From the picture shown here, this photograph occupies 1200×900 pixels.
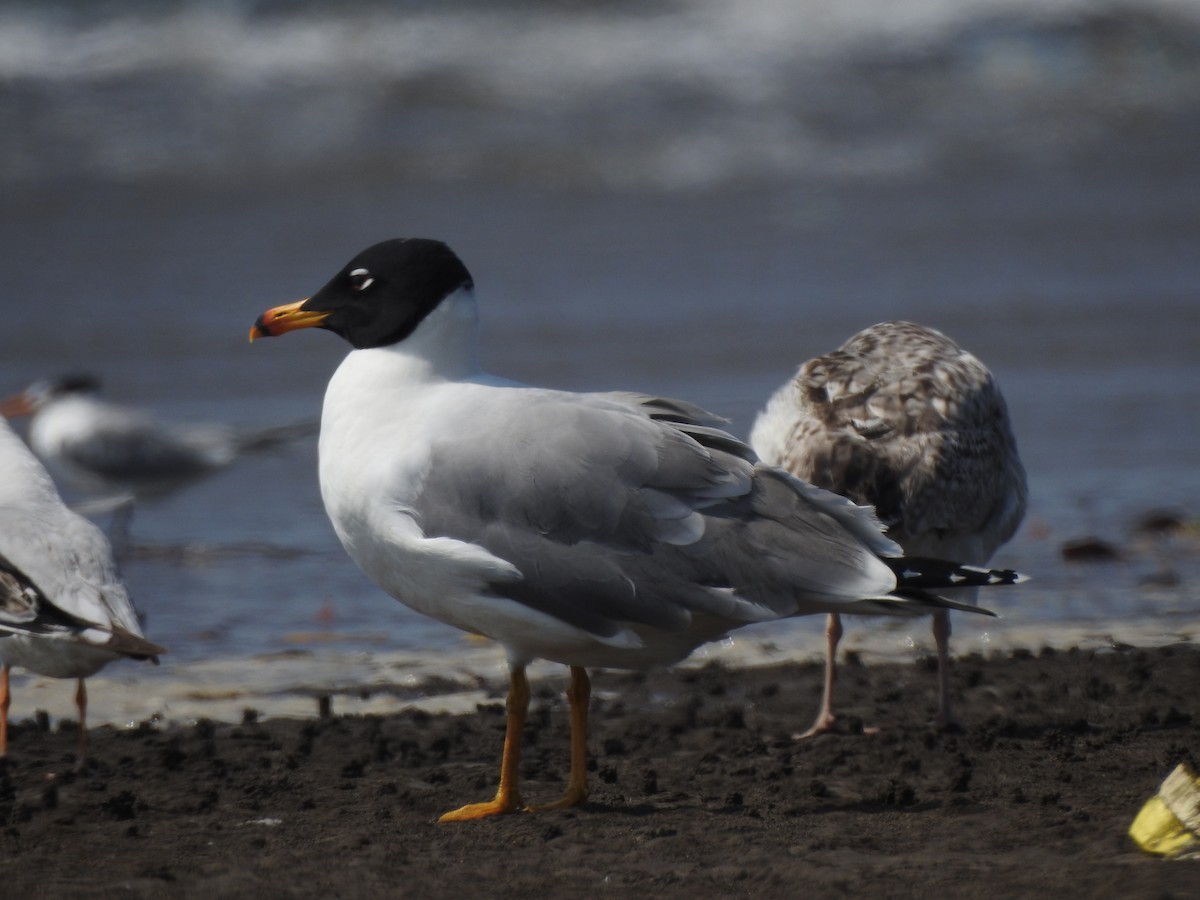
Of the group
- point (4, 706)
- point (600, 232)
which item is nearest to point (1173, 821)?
point (4, 706)

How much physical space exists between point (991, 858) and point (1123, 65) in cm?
2469

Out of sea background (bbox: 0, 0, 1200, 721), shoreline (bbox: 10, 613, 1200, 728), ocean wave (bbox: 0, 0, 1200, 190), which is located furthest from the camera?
ocean wave (bbox: 0, 0, 1200, 190)

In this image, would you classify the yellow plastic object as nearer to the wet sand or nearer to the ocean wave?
the wet sand

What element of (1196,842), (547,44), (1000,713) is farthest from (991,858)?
(547,44)

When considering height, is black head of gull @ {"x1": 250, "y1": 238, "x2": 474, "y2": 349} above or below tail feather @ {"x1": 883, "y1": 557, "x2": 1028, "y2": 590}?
above

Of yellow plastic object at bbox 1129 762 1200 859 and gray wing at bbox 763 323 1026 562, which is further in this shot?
gray wing at bbox 763 323 1026 562

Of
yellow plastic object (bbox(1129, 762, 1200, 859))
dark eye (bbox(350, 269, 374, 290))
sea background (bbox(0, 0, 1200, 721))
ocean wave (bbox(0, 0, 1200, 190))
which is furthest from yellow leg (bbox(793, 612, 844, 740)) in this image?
ocean wave (bbox(0, 0, 1200, 190))

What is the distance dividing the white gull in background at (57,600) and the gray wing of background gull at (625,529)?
98 centimetres

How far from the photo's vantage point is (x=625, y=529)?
416cm

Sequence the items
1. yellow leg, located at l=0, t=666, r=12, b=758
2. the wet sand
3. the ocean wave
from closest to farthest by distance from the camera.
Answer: the wet sand < yellow leg, located at l=0, t=666, r=12, b=758 < the ocean wave

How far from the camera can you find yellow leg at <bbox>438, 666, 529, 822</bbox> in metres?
4.24

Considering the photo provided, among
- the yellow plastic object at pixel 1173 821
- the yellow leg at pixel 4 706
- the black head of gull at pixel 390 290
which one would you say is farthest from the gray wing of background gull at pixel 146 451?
the yellow plastic object at pixel 1173 821

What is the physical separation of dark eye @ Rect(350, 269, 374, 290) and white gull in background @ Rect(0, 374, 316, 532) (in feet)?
15.8

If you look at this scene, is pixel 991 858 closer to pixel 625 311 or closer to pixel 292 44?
pixel 625 311
